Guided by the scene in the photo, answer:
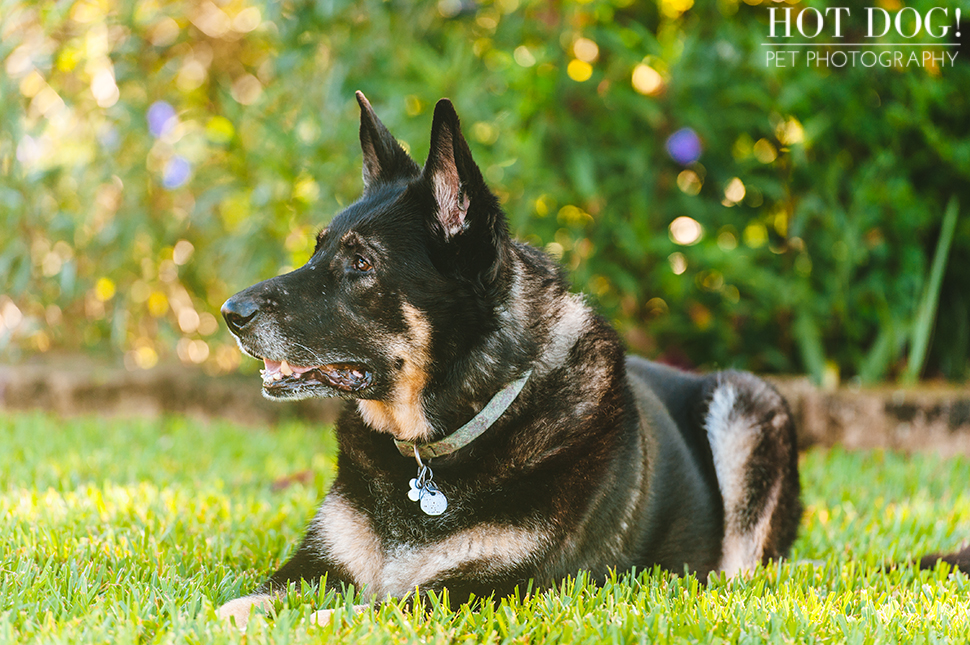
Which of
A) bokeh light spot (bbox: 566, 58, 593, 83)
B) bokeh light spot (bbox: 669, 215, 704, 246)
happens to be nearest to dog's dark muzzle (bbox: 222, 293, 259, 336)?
bokeh light spot (bbox: 566, 58, 593, 83)

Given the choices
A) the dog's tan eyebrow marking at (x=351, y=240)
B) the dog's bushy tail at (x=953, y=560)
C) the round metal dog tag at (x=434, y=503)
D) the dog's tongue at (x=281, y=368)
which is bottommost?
the dog's bushy tail at (x=953, y=560)

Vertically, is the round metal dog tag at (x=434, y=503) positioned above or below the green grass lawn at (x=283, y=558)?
above

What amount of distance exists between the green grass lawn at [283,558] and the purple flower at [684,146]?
Answer: 2.22 metres

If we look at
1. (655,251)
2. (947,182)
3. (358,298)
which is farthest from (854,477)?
(358,298)

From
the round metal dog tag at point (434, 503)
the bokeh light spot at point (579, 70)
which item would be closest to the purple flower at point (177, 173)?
the bokeh light spot at point (579, 70)

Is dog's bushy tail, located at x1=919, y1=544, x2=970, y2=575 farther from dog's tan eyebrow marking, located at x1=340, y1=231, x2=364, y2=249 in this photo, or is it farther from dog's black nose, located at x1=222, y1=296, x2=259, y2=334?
dog's black nose, located at x1=222, y1=296, x2=259, y2=334

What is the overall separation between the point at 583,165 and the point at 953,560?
10.6 feet

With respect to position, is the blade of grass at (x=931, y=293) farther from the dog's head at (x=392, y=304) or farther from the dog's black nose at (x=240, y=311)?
the dog's black nose at (x=240, y=311)

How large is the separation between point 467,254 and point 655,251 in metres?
3.24

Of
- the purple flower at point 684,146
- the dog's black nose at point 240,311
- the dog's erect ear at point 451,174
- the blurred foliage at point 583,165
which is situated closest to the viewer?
the dog's erect ear at point 451,174

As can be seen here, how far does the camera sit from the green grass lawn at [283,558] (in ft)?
7.34

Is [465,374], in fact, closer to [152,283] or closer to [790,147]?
[790,147]

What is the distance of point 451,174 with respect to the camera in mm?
2568

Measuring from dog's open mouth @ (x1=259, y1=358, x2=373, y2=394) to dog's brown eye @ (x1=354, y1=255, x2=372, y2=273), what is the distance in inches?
12.3
